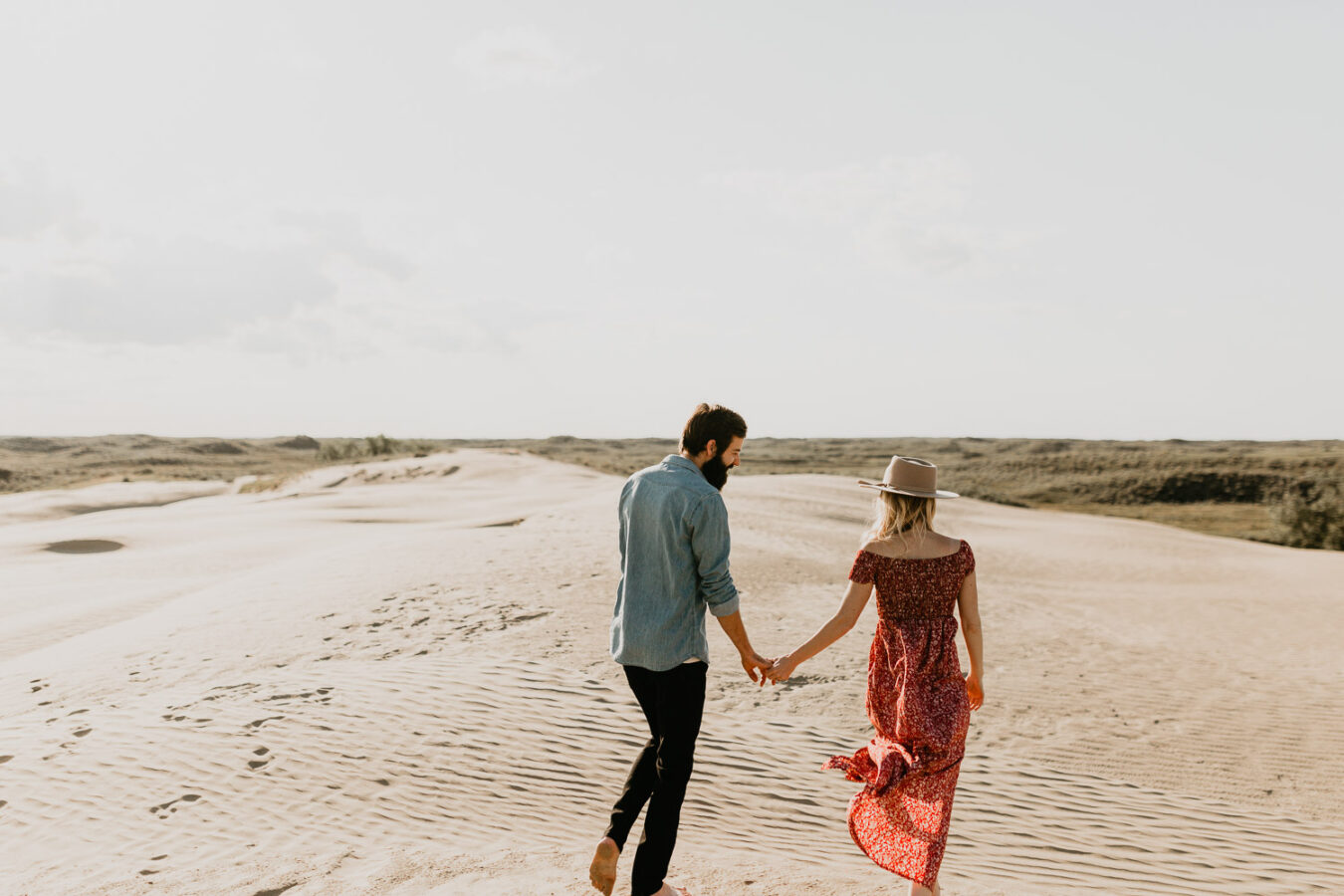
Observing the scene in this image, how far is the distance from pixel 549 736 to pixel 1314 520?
29933 millimetres

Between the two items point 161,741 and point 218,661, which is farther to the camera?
point 218,661

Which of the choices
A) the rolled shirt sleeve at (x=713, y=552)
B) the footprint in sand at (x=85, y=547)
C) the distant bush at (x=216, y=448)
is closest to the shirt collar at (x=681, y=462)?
the rolled shirt sleeve at (x=713, y=552)

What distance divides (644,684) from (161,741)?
4830 millimetres

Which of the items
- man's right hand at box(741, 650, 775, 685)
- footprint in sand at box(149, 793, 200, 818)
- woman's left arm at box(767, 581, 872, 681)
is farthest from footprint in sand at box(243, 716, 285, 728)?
woman's left arm at box(767, 581, 872, 681)

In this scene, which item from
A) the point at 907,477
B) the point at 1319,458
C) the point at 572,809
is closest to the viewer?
the point at 907,477

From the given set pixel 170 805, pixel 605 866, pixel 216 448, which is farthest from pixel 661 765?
pixel 216 448

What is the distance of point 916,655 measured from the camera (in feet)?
12.7

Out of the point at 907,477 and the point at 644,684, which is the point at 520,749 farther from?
the point at 907,477

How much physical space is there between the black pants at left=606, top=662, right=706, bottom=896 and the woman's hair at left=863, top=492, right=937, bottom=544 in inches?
36.7

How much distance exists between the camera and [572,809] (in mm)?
6035

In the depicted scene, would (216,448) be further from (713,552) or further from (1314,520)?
(713,552)

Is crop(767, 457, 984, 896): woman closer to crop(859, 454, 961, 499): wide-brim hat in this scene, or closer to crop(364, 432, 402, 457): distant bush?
crop(859, 454, 961, 499): wide-brim hat

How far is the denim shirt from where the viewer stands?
383cm

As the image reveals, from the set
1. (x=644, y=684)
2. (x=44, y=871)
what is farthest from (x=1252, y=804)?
(x=44, y=871)
